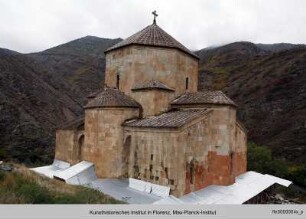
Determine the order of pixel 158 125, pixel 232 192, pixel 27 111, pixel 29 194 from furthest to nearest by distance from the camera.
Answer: pixel 27 111
pixel 232 192
pixel 158 125
pixel 29 194

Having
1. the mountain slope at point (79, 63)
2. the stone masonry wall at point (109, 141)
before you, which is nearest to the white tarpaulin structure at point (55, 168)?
the stone masonry wall at point (109, 141)

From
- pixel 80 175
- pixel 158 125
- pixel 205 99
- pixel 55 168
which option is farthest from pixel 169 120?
pixel 55 168

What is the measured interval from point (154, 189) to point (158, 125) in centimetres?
221

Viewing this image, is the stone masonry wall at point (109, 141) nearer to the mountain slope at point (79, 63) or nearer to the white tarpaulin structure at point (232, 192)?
the white tarpaulin structure at point (232, 192)

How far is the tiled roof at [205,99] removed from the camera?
518 inches

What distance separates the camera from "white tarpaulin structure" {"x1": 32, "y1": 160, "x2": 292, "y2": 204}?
1105 centimetres

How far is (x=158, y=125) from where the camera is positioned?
39.2 feet

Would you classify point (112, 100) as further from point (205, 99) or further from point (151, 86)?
point (205, 99)

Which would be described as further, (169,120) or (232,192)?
(232,192)

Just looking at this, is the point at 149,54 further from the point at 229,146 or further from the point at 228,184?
the point at 228,184

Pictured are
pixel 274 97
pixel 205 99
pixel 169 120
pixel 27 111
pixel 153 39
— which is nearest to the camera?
pixel 169 120

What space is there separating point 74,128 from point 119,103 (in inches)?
174
